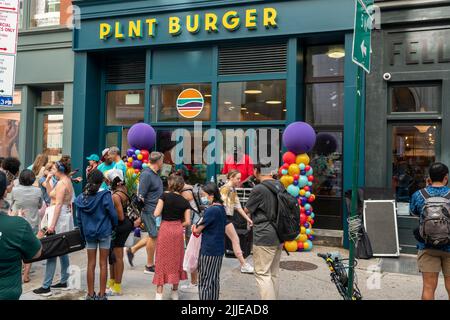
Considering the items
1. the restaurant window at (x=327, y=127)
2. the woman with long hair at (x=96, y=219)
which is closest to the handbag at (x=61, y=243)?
the woman with long hair at (x=96, y=219)

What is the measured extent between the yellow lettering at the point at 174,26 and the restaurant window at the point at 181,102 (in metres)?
1.24

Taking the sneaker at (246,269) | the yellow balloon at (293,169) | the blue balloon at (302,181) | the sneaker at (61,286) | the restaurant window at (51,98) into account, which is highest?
the restaurant window at (51,98)

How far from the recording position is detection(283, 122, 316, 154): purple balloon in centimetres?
840

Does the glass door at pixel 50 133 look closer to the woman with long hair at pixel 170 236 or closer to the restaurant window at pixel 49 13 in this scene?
the restaurant window at pixel 49 13

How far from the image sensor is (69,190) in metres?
→ 6.45

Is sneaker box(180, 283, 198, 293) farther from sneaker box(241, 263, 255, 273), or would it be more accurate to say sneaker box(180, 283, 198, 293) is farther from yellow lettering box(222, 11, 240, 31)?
yellow lettering box(222, 11, 240, 31)

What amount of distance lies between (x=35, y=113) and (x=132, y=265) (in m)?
6.66

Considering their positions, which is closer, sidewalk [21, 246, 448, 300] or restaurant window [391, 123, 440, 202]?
sidewalk [21, 246, 448, 300]

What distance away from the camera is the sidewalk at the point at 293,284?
5.98 m

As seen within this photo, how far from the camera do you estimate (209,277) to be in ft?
17.0

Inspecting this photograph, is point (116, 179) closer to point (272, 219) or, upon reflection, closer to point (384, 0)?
point (272, 219)

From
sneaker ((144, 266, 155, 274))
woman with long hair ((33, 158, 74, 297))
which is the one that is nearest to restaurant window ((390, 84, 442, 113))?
sneaker ((144, 266, 155, 274))

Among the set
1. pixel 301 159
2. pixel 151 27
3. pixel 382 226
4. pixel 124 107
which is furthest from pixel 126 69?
pixel 382 226

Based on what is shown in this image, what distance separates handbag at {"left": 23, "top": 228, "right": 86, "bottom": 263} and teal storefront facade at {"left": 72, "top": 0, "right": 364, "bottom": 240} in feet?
15.8
